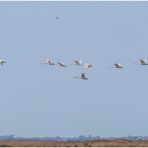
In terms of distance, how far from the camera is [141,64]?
67.2m

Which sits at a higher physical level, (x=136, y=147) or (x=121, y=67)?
(x=121, y=67)

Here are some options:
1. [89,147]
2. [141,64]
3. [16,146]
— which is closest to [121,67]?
[141,64]

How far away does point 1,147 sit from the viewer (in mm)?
68938

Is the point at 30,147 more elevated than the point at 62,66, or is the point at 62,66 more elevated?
the point at 62,66

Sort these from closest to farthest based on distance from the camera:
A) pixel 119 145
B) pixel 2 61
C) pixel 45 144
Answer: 1. pixel 2 61
2. pixel 119 145
3. pixel 45 144

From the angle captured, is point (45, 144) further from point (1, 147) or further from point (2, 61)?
point (2, 61)

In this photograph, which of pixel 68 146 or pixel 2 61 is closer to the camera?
pixel 2 61

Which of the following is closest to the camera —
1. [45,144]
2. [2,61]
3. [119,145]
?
[2,61]

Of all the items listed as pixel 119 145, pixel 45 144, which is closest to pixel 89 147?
pixel 119 145

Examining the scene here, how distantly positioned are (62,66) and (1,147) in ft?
21.9

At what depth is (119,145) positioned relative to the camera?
70.2 m

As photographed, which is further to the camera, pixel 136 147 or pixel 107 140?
pixel 107 140

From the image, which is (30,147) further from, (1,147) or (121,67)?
(121,67)

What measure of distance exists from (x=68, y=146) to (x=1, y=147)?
488cm
